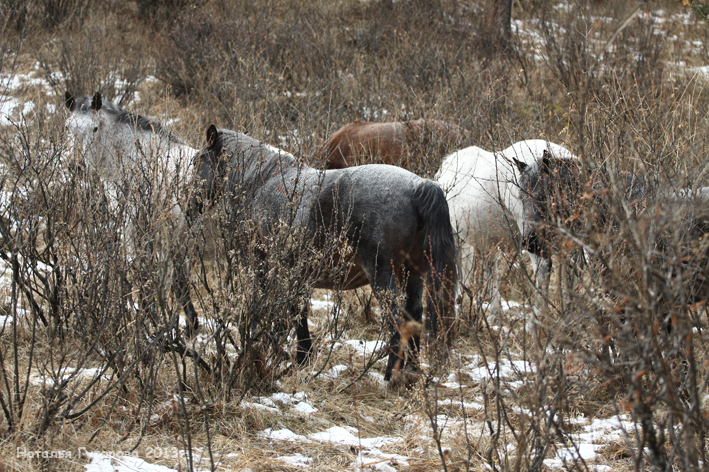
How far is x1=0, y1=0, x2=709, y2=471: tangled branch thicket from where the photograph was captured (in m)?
2.06

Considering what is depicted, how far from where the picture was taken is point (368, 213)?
3.64 metres

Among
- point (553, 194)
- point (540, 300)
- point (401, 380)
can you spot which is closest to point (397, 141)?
point (553, 194)

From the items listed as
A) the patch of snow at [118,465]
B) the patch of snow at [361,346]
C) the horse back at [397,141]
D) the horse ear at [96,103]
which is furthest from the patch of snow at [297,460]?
the horse ear at [96,103]

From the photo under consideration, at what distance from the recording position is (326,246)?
3.41 m

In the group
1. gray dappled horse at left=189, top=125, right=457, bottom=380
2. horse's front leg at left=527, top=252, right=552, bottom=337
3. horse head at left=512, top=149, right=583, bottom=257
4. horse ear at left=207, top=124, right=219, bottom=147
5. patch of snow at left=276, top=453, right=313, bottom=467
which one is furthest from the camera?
horse ear at left=207, top=124, right=219, bottom=147

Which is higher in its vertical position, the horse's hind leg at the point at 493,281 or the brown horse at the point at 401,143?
the brown horse at the point at 401,143

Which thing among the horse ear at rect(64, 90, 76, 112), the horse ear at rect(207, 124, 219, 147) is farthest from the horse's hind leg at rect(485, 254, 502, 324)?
the horse ear at rect(64, 90, 76, 112)

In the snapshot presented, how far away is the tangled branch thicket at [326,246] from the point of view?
2061 mm

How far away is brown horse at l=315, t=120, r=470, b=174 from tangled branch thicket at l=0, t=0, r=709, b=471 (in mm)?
183

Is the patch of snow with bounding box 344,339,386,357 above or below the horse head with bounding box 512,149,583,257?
below

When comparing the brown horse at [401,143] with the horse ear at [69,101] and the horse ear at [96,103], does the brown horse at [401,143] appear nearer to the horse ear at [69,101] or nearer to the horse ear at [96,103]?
the horse ear at [96,103]

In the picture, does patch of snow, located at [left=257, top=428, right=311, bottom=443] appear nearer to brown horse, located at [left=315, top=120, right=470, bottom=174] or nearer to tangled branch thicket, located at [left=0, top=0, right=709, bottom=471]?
tangled branch thicket, located at [left=0, top=0, right=709, bottom=471]

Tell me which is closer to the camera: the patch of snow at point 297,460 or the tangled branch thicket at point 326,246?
the tangled branch thicket at point 326,246

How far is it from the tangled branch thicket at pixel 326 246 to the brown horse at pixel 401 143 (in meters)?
0.18
